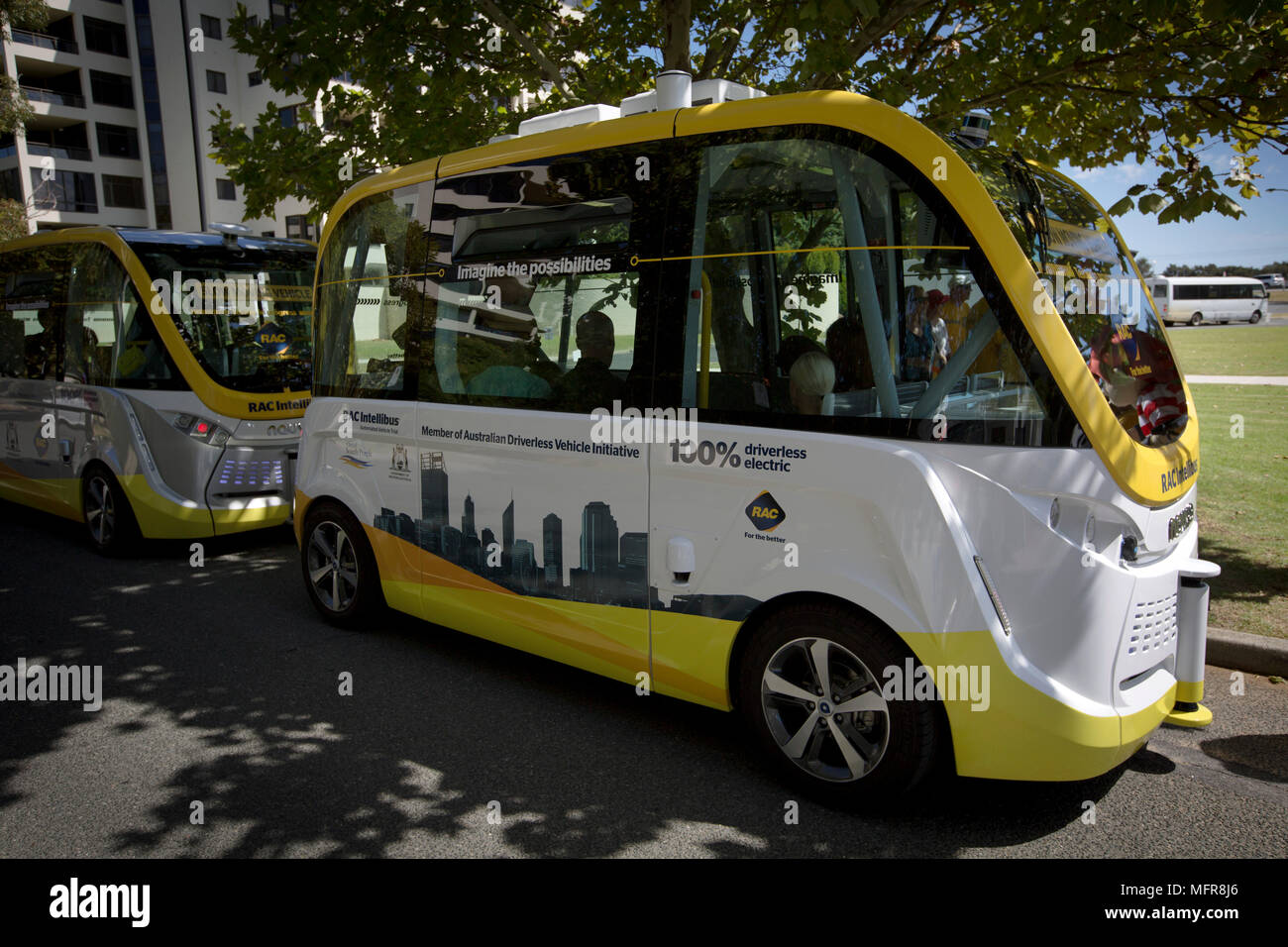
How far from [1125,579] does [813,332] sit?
1.43 metres

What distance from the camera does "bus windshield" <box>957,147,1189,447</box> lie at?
3.50 metres

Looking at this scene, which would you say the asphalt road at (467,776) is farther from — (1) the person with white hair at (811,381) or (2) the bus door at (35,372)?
(2) the bus door at (35,372)

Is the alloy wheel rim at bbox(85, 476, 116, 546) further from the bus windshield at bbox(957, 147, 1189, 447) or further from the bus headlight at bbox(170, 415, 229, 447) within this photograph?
the bus windshield at bbox(957, 147, 1189, 447)

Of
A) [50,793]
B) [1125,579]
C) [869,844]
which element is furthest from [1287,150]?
[50,793]

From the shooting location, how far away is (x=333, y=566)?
6066 millimetres

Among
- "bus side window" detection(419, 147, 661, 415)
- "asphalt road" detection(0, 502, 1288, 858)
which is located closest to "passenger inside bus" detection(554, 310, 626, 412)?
"bus side window" detection(419, 147, 661, 415)

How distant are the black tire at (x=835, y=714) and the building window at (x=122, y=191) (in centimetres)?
5483

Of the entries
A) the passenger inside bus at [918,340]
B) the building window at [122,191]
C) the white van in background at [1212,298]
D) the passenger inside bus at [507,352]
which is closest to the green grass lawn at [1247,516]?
the passenger inside bus at [918,340]

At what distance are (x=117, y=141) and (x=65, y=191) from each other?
3856 millimetres

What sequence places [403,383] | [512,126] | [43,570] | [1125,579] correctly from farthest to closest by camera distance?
1. [512,126]
2. [43,570]
3. [403,383]
4. [1125,579]

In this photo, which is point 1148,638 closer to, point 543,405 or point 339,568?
point 543,405

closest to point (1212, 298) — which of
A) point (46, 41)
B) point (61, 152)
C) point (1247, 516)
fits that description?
point (1247, 516)

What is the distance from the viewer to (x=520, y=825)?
12.0ft
